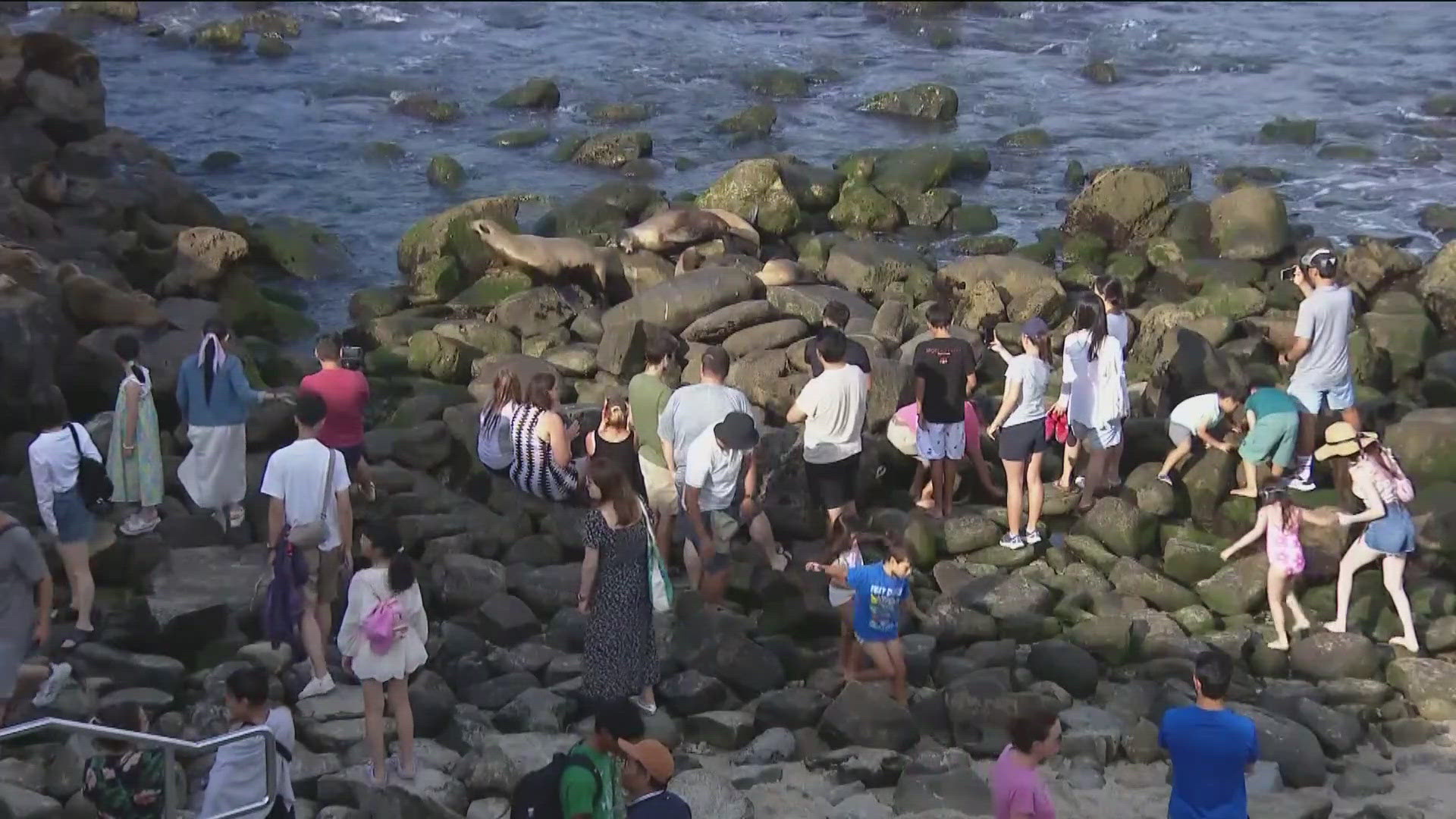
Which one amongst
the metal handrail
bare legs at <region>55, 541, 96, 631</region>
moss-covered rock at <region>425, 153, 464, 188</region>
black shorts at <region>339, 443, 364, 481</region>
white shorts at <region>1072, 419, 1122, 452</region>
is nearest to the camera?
the metal handrail

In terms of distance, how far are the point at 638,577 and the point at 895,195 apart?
15.1 metres

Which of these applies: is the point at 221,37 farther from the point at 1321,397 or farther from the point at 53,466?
the point at 1321,397

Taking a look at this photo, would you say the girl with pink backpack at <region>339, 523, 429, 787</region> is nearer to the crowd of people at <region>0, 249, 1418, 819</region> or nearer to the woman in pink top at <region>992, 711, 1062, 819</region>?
the crowd of people at <region>0, 249, 1418, 819</region>

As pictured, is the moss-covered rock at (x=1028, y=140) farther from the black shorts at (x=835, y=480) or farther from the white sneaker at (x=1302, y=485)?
the black shorts at (x=835, y=480)

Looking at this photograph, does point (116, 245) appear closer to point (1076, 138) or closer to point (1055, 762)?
point (1055, 762)

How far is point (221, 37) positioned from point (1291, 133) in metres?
20.9

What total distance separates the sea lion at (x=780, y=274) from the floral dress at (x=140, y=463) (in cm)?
782

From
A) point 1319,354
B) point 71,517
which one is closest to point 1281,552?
point 1319,354

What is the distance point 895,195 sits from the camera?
79.3 ft

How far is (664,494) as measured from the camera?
12.7m

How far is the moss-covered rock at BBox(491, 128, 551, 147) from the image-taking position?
28.5 meters

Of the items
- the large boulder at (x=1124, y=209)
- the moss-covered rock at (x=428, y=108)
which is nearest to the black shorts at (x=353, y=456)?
the large boulder at (x=1124, y=209)

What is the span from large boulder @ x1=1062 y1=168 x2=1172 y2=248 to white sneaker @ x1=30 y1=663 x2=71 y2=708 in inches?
604

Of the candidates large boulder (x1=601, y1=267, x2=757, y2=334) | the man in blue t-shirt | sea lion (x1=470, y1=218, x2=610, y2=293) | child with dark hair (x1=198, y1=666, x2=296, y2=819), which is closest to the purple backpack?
child with dark hair (x1=198, y1=666, x2=296, y2=819)
